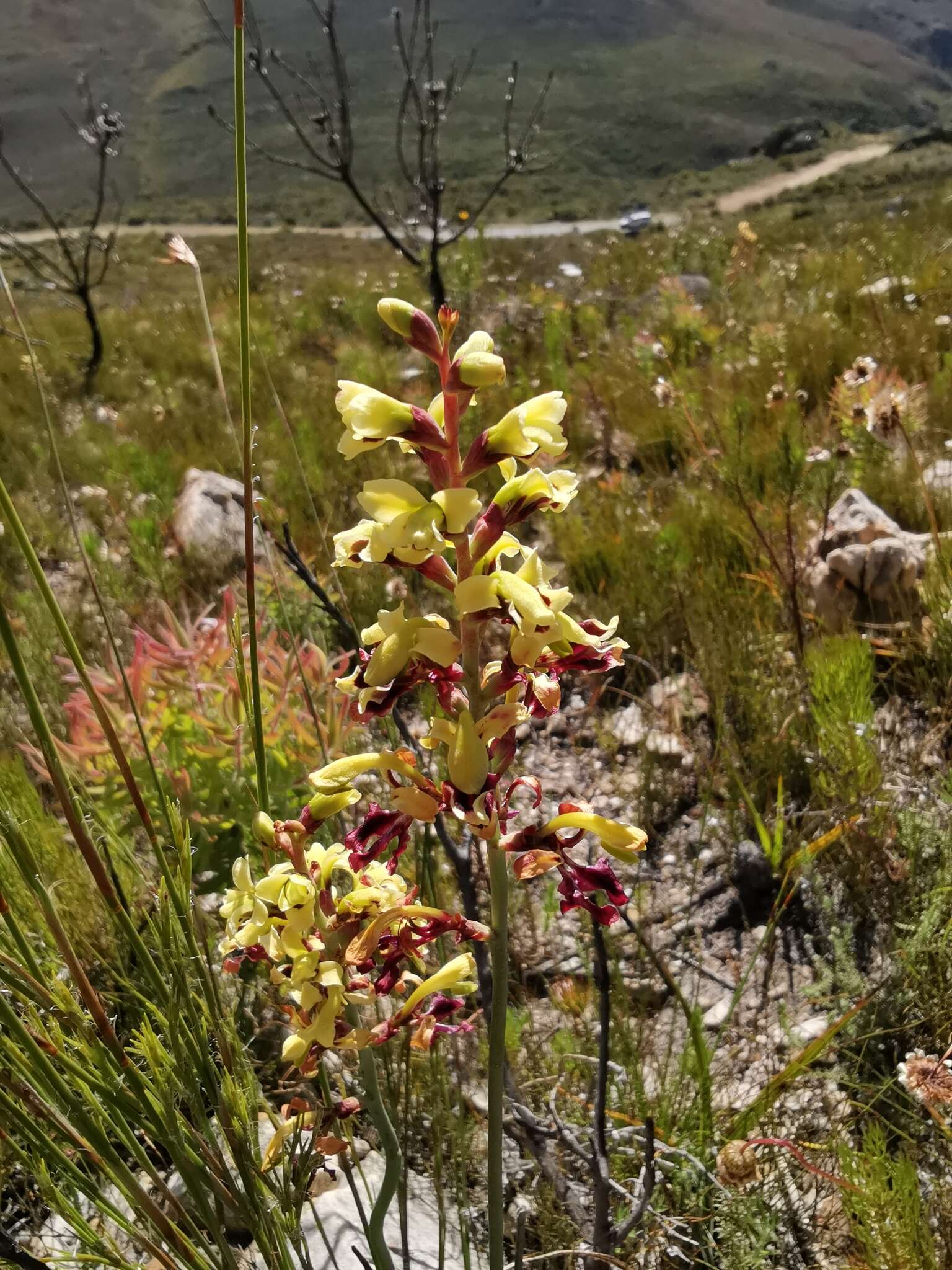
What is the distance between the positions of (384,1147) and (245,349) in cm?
96

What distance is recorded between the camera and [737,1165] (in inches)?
54.0

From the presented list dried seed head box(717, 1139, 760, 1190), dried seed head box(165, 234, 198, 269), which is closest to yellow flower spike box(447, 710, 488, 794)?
dried seed head box(165, 234, 198, 269)

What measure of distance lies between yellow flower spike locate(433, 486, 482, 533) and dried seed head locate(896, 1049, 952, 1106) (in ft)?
4.14

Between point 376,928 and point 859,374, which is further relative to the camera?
point 859,374

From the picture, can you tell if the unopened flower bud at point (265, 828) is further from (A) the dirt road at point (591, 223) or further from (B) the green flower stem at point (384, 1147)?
(A) the dirt road at point (591, 223)

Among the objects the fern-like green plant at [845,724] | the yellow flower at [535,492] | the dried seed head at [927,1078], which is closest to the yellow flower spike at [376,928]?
the yellow flower at [535,492]

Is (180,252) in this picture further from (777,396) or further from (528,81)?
(528,81)

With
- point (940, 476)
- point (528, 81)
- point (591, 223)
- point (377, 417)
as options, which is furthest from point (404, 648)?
point (528, 81)

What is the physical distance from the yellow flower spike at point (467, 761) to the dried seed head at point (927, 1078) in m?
1.09

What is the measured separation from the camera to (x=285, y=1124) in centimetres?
92

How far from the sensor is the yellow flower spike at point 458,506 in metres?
0.80

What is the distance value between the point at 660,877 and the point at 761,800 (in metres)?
0.37

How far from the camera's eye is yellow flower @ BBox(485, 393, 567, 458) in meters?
0.84

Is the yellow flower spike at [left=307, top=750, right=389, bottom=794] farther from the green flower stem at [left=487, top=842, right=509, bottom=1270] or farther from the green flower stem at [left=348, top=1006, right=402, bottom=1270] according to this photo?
the green flower stem at [left=348, top=1006, right=402, bottom=1270]
